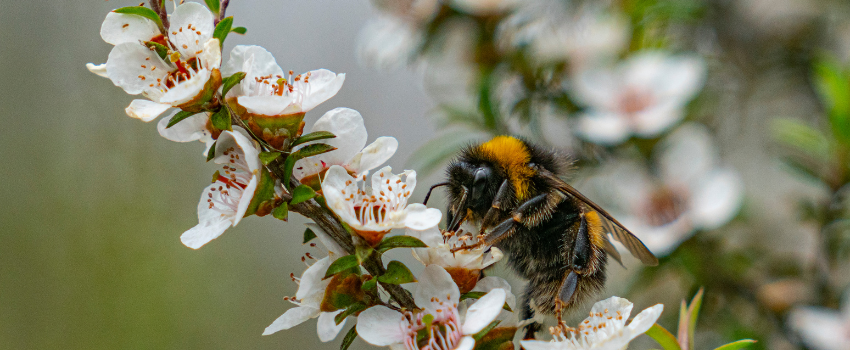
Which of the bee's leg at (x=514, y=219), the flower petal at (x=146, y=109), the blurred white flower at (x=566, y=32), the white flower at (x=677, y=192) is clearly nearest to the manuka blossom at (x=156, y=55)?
the flower petal at (x=146, y=109)

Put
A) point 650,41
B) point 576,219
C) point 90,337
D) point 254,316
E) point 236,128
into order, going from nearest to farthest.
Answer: point 236,128 < point 576,219 < point 650,41 < point 90,337 < point 254,316

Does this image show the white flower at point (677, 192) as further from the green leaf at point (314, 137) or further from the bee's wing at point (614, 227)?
the green leaf at point (314, 137)

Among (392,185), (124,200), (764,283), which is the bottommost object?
(124,200)

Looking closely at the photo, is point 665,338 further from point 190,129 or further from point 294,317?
point 190,129

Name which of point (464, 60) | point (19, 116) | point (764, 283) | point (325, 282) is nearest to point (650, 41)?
point (464, 60)

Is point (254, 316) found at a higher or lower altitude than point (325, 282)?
lower

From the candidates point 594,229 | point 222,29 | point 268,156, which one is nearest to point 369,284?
point 268,156

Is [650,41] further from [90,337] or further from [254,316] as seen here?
[90,337]
